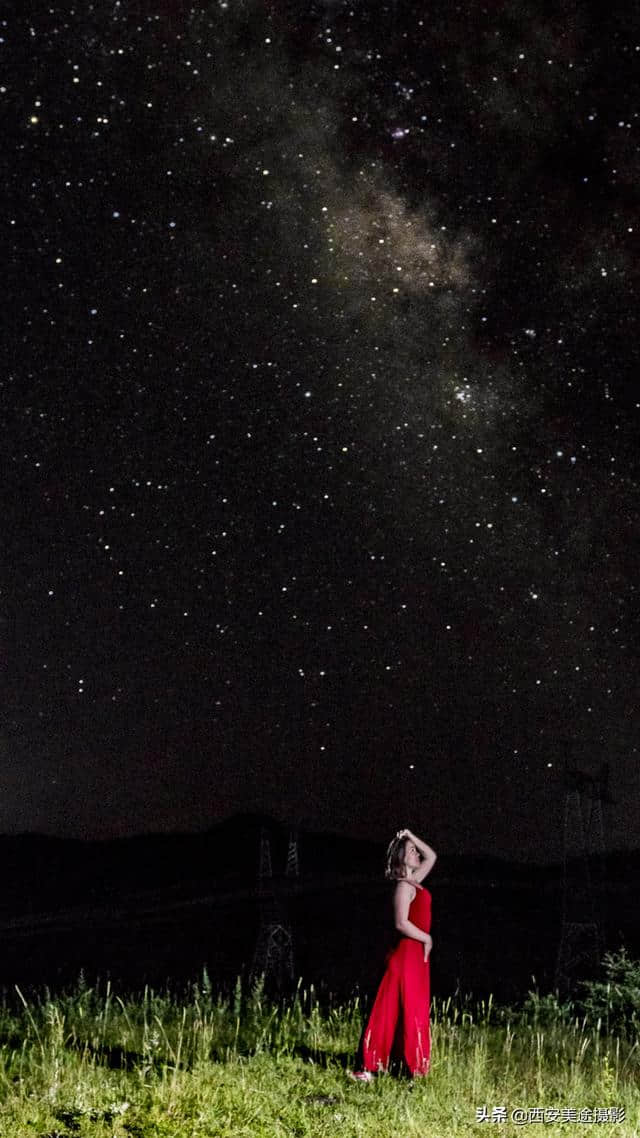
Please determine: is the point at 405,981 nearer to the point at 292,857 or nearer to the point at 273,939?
the point at 292,857

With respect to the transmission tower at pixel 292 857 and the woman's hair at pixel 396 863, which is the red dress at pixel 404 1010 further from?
the transmission tower at pixel 292 857

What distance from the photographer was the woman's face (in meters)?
6.68

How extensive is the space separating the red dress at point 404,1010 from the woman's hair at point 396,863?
0.25 metres

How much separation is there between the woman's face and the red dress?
0.22 metres

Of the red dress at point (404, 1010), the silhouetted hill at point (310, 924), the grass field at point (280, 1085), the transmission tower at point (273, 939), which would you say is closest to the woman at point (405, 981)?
the red dress at point (404, 1010)

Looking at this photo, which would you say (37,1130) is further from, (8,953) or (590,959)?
(8,953)

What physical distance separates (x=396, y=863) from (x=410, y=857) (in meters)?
0.11

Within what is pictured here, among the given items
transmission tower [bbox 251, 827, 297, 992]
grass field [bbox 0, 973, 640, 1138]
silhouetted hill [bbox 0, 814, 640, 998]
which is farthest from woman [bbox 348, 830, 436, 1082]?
silhouetted hill [bbox 0, 814, 640, 998]

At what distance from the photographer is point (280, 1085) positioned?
6.18 metres

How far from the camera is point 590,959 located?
1310 inches

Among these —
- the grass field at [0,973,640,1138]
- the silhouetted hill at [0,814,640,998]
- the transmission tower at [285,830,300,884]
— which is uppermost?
the transmission tower at [285,830,300,884]

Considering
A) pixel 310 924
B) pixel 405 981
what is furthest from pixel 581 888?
pixel 310 924

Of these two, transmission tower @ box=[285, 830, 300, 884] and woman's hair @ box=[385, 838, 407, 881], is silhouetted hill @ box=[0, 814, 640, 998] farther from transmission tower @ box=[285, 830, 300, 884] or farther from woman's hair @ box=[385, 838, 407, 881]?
woman's hair @ box=[385, 838, 407, 881]

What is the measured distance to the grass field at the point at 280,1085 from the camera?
5.39 meters
